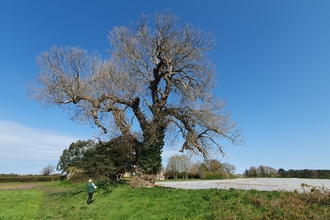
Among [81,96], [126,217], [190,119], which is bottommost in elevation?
[126,217]

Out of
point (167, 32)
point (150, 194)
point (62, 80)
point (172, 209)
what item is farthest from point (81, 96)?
point (172, 209)

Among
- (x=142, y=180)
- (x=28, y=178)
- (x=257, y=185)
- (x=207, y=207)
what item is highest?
(x=28, y=178)

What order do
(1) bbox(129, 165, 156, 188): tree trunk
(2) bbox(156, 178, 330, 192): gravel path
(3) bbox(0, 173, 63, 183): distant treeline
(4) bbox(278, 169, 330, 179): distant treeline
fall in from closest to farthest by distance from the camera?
(2) bbox(156, 178, 330, 192): gravel path → (1) bbox(129, 165, 156, 188): tree trunk → (4) bbox(278, 169, 330, 179): distant treeline → (3) bbox(0, 173, 63, 183): distant treeline

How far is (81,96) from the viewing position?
1630 centimetres

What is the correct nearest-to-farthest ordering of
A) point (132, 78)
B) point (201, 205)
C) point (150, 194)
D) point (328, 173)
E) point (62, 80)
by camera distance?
point (201, 205) < point (150, 194) < point (62, 80) < point (132, 78) < point (328, 173)

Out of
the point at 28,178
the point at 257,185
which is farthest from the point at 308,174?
the point at 28,178

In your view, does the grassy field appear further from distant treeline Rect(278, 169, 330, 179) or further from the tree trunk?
distant treeline Rect(278, 169, 330, 179)

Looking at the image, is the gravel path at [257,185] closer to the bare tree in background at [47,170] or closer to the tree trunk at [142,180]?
the tree trunk at [142,180]

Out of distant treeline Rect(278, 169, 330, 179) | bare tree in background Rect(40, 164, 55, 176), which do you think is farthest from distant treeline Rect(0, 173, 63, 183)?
distant treeline Rect(278, 169, 330, 179)

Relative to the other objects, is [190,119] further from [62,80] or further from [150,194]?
[62,80]

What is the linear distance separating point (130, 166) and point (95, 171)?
4.42m

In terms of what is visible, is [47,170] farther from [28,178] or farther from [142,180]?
[142,180]

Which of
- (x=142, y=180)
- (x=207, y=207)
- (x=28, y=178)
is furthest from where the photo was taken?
(x=28, y=178)

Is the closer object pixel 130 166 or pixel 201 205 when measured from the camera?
pixel 201 205
